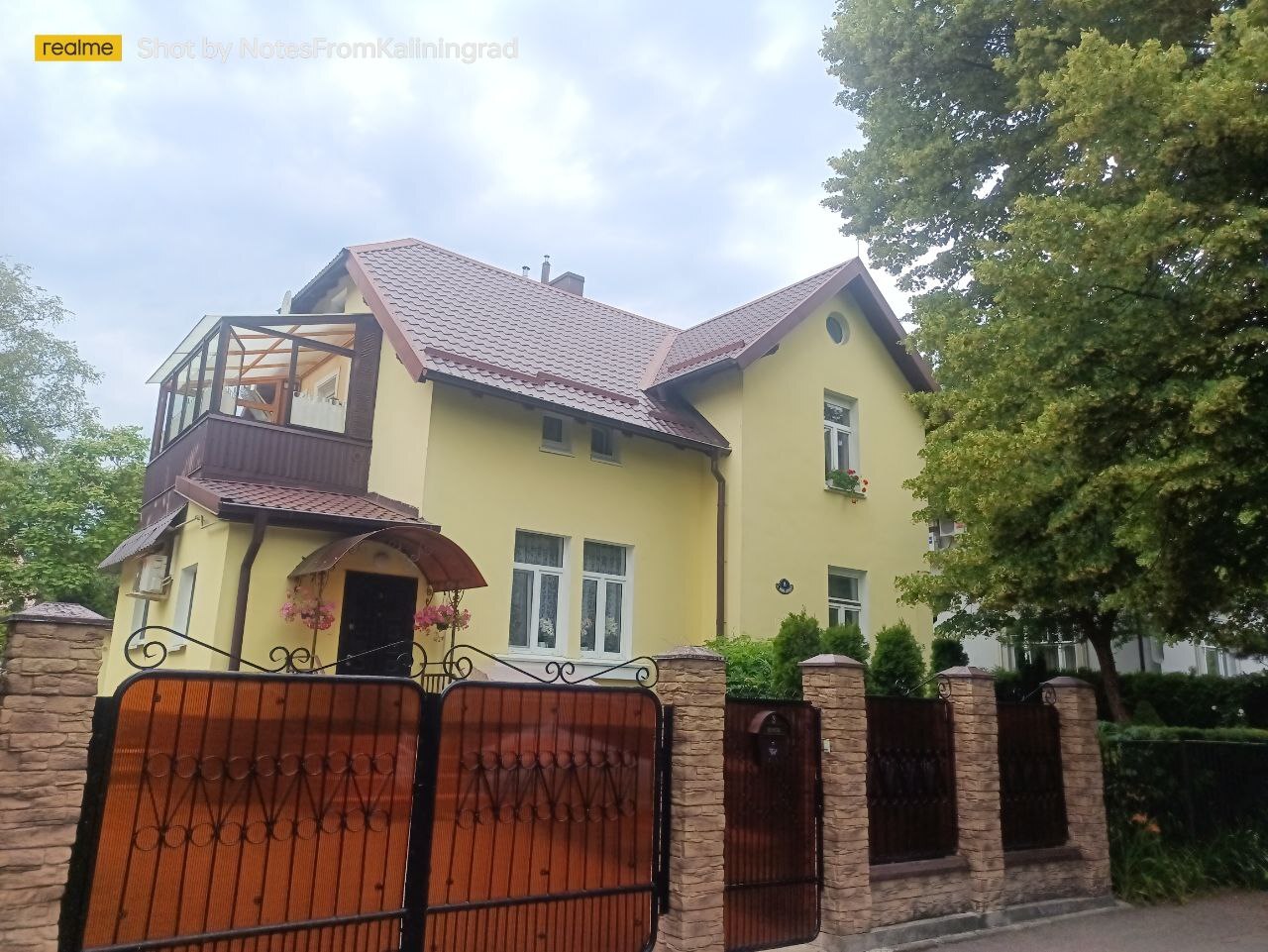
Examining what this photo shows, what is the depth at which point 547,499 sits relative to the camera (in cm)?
1273

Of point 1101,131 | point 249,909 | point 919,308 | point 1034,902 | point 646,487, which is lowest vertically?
point 1034,902

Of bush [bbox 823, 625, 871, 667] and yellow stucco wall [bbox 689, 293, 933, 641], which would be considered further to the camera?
yellow stucco wall [bbox 689, 293, 933, 641]

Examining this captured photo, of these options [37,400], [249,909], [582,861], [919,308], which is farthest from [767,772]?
[37,400]

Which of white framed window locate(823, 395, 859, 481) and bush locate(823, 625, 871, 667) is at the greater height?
white framed window locate(823, 395, 859, 481)

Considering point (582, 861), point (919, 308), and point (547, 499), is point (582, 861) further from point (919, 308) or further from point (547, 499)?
point (919, 308)

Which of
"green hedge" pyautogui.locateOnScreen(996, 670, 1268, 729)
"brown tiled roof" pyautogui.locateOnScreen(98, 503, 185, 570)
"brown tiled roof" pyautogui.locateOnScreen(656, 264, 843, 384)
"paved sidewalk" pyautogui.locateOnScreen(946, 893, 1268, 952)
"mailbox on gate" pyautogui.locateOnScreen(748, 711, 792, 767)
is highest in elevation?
"brown tiled roof" pyautogui.locateOnScreen(656, 264, 843, 384)

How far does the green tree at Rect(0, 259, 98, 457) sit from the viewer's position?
31.2 meters

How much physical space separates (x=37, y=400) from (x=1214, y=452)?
36.0 metres

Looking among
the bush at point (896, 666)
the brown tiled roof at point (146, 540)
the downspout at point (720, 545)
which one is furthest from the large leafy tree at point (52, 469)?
the bush at point (896, 666)

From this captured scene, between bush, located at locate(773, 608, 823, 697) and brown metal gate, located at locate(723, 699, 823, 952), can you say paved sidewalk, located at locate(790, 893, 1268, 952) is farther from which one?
bush, located at locate(773, 608, 823, 697)

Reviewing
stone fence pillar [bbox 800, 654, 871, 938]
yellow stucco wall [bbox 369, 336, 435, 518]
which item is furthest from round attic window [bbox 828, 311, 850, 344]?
stone fence pillar [bbox 800, 654, 871, 938]

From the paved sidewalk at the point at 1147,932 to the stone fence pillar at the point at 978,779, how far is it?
0.46m

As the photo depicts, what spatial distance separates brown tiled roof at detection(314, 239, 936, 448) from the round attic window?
1.78 feet

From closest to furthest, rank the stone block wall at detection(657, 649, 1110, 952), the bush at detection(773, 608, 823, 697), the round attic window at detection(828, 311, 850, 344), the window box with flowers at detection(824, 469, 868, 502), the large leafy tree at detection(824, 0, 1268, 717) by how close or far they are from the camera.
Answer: the stone block wall at detection(657, 649, 1110, 952) → the large leafy tree at detection(824, 0, 1268, 717) → the bush at detection(773, 608, 823, 697) → the window box with flowers at detection(824, 469, 868, 502) → the round attic window at detection(828, 311, 850, 344)
